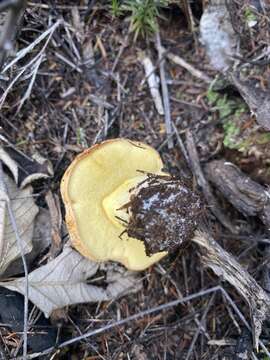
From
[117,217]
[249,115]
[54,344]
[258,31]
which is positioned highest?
[258,31]

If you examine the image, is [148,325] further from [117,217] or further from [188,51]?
[188,51]

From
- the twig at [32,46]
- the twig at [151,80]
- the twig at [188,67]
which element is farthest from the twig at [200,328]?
the twig at [32,46]

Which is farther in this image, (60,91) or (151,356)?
(60,91)

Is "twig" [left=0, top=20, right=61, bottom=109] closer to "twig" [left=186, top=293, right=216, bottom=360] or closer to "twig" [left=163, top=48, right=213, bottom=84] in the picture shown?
"twig" [left=163, top=48, right=213, bottom=84]

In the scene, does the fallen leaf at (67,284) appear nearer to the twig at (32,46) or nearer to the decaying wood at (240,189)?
the decaying wood at (240,189)

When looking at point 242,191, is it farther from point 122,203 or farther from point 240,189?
point 122,203

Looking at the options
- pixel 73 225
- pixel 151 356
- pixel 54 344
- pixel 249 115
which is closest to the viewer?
pixel 73 225

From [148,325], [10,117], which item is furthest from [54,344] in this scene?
[10,117]
